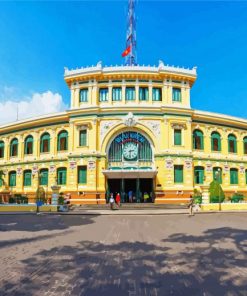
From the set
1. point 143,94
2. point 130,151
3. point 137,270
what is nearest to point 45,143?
point 130,151

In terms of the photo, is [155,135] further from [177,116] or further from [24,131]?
[24,131]

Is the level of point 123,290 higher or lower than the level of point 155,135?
lower

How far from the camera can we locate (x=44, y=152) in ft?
111

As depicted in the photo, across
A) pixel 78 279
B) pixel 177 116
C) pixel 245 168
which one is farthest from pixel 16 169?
pixel 78 279

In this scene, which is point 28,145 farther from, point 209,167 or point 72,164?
point 209,167

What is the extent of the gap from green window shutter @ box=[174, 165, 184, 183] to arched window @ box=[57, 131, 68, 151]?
13.4 meters

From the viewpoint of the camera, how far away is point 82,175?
98.7 ft

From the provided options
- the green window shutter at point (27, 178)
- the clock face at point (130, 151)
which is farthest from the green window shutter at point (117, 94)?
the green window shutter at point (27, 178)

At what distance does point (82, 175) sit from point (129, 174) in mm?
5385

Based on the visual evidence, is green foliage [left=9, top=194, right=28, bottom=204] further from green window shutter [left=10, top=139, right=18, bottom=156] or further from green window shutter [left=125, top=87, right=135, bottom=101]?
green window shutter [left=125, top=87, right=135, bottom=101]

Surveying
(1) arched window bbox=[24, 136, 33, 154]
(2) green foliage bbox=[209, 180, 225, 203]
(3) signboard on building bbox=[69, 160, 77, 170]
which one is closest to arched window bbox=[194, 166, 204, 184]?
(2) green foliage bbox=[209, 180, 225, 203]

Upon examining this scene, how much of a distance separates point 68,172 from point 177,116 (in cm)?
1409

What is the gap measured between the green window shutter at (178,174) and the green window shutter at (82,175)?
399 inches

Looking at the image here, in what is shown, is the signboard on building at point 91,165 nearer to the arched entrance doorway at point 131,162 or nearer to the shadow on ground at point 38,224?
the arched entrance doorway at point 131,162
